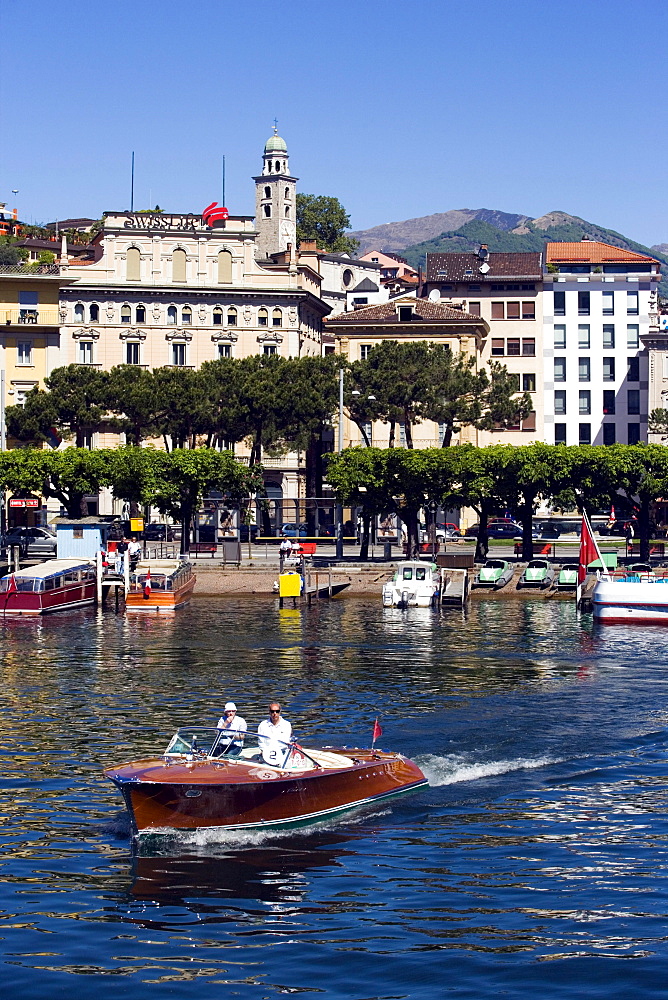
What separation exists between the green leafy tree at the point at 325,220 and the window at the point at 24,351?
279 ft

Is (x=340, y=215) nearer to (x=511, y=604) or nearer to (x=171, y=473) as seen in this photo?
(x=171, y=473)

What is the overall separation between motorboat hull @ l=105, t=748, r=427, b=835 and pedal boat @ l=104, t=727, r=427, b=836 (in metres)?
0.02

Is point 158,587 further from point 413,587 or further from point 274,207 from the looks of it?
point 274,207

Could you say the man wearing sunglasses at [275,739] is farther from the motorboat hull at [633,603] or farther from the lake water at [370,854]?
the motorboat hull at [633,603]

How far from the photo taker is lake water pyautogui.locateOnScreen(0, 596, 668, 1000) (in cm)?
2003

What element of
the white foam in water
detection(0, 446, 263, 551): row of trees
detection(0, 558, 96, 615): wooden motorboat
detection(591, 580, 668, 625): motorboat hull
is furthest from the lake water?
detection(0, 446, 263, 551): row of trees

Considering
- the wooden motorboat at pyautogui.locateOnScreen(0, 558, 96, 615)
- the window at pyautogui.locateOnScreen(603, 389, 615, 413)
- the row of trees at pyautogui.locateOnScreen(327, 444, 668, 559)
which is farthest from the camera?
the window at pyautogui.locateOnScreen(603, 389, 615, 413)

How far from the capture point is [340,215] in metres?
194

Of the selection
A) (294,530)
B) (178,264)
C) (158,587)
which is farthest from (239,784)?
(178,264)

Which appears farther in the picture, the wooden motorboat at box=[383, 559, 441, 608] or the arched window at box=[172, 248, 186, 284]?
the arched window at box=[172, 248, 186, 284]

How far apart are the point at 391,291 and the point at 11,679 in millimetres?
111328

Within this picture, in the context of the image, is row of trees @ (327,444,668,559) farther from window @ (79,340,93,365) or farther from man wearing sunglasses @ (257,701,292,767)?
man wearing sunglasses @ (257,701,292,767)

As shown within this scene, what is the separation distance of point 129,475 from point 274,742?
5839 cm

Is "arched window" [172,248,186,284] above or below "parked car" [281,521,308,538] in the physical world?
above
